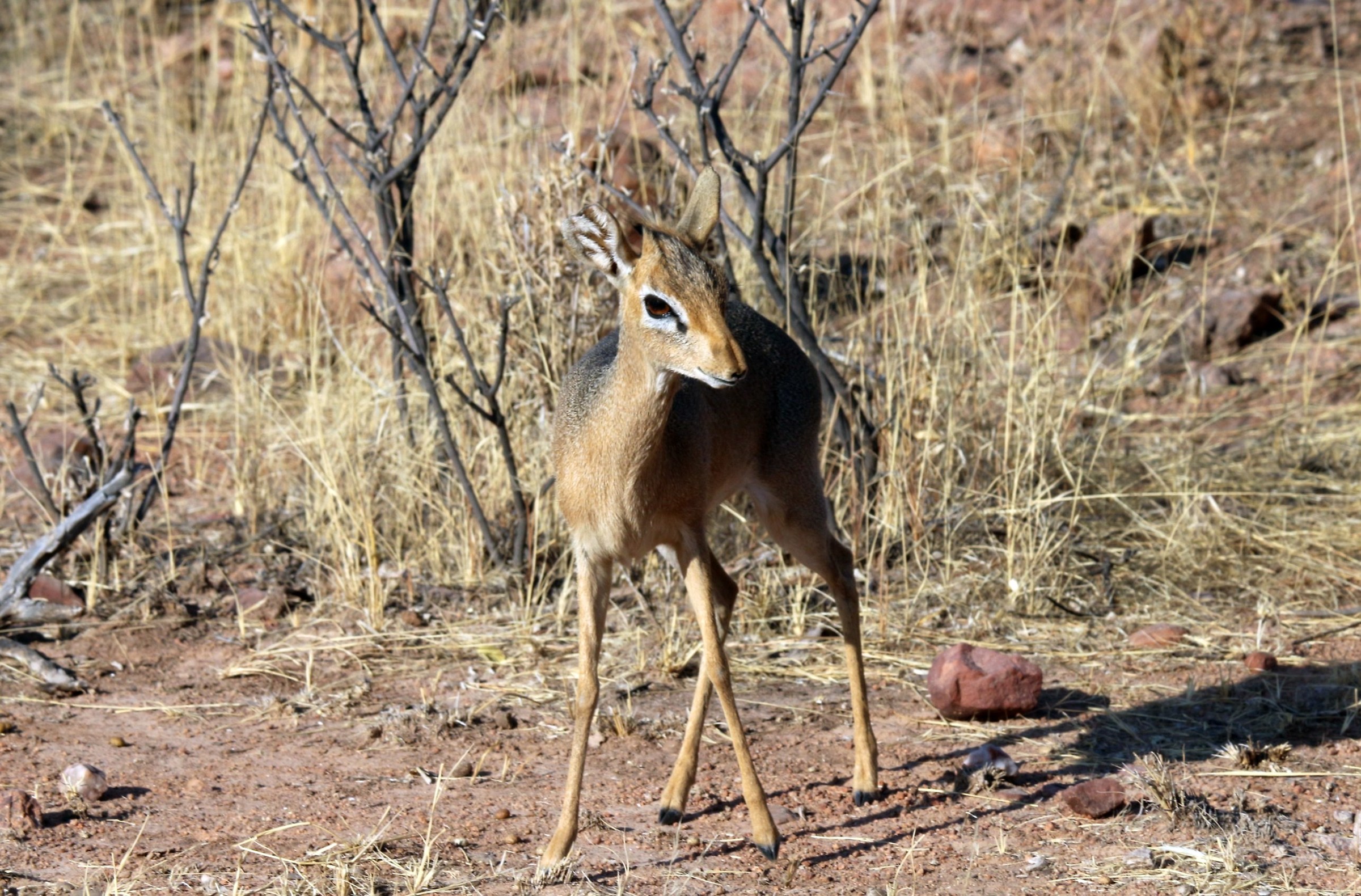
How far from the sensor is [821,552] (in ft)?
15.3

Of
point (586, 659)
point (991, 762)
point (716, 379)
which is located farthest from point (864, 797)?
point (716, 379)

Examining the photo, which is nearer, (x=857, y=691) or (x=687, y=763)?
(x=687, y=763)

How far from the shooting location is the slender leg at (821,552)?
455 centimetres

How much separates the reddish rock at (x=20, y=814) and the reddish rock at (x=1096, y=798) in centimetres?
287

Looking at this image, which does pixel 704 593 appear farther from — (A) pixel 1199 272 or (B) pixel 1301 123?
(B) pixel 1301 123

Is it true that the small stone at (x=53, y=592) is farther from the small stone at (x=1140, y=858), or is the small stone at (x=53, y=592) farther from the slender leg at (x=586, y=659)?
the small stone at (x=1140, y=858)

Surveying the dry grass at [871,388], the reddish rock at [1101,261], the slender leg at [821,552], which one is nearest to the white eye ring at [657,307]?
the slender leg at [821,552]

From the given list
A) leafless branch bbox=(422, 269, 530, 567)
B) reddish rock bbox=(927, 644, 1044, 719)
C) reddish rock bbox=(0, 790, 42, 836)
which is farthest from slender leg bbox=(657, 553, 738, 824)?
reddish rock bbox=(0, 790, 42, 836)

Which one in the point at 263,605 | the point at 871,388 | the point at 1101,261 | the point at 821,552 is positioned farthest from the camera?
the point at 1101,261

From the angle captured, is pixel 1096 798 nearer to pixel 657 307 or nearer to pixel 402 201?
pixel 657 307

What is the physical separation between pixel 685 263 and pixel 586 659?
1154 mm

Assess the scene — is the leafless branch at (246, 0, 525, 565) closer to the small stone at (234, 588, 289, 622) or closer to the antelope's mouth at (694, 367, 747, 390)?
the small stone at (234, 588, 289, 622)

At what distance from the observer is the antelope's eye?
3600 millimetres

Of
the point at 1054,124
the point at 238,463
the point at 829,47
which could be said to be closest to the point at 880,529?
the point at 829,47
